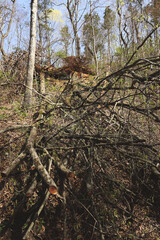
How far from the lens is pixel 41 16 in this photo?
19.0 meters

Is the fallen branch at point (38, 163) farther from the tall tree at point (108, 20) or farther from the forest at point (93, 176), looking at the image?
the tall tree at point (108, 20)

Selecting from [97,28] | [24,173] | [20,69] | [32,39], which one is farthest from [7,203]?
[97,28]

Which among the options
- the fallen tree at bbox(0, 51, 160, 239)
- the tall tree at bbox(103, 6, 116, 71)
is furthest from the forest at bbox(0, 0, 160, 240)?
the tall tree at bbox(103, 6, 116, 71)

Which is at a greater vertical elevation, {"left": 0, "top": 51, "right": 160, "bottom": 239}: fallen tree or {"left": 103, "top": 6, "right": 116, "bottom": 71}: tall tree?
{"left": 103, "top": 6, "right": 116, "bottom": 71}: tall tree

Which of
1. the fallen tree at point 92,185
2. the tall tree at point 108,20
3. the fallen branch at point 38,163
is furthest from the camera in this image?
the tall tree at point 108,20

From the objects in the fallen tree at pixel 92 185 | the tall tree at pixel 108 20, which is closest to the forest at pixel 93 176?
the fallen tree at pixel 92 185

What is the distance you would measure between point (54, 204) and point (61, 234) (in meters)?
0.40

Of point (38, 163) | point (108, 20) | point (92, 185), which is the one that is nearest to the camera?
point (38, 163)

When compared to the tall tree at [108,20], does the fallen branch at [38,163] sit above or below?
below

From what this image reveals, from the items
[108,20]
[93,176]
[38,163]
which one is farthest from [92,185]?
[108,20]

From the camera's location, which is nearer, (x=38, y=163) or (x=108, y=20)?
A: (x=38, y=163)

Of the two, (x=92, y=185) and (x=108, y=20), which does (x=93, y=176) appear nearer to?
(x=92, y=185)

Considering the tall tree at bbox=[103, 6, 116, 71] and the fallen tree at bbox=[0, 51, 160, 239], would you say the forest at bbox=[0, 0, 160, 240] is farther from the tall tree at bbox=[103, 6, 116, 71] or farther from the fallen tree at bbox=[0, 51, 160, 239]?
the tall tree at bbox=[103, 6, 116, 71]

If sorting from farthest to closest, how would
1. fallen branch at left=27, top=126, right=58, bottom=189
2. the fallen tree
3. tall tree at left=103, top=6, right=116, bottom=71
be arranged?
1. tall tree at left=103, top=6, right=116, bottom=71
2. the fallen tree
3. fallen branch at left=27, top=126, right=58, bottom=189
